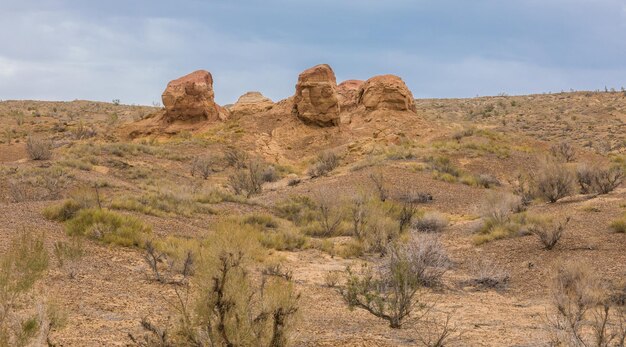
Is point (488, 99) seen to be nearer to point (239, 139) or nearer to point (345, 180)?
point (239, 139)

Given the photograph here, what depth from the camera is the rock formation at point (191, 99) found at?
37531 mm

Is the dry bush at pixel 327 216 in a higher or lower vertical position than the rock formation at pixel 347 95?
Result: lower

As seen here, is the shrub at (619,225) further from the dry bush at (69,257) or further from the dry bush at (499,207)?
the dry bush at (69,257)

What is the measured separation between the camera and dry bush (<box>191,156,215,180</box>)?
28.6m

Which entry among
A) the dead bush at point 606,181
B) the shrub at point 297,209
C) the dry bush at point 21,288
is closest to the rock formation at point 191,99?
the shrub at point 297,209

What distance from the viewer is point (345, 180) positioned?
23.9m

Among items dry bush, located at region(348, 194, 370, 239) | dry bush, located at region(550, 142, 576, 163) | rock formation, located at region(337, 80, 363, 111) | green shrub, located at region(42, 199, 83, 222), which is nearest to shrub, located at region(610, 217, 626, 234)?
dry bush, located at region(348, 194, 370, 239)

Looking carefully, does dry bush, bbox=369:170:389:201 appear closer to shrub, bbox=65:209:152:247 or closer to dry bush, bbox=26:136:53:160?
shrub, bbox=65:209:152:247

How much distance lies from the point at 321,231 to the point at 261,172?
39.5 ft

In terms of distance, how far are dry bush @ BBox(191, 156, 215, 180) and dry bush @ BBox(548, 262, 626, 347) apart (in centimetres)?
2098

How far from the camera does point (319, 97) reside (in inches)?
1405

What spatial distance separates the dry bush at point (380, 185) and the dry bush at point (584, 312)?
38.0 feet

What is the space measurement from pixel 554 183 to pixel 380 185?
233 inches

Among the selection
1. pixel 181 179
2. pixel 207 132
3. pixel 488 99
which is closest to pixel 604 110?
pixel 488 99
